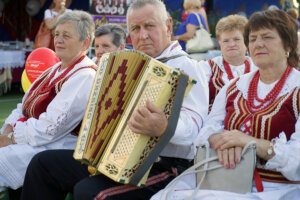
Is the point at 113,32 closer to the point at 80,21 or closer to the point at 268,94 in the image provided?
the point at 80,21

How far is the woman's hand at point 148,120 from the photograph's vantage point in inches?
81.0

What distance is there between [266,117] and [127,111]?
732 millimetres

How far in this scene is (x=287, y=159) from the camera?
6.93 ft

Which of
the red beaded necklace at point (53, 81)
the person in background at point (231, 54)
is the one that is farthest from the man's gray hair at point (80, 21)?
the person in background at point (231, 54)

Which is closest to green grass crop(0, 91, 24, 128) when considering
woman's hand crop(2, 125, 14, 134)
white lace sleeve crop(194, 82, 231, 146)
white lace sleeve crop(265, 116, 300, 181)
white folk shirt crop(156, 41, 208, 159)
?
woman's hand crop(2, 125, 14, 134)

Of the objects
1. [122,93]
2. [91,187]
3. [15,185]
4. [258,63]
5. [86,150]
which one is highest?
[258,63]

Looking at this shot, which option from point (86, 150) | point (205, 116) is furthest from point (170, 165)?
point (86, 150)

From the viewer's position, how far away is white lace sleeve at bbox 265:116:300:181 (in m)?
2.10

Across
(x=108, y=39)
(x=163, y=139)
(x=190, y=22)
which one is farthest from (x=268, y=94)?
(x=190, y=22)

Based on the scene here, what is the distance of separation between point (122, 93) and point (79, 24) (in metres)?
1.38

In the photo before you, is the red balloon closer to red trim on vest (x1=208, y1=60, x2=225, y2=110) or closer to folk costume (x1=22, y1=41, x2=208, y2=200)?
red trim on vest (x1=208, y1=60, x2=225, y2=110)

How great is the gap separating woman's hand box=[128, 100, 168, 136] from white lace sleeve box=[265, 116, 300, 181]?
58 centimetres

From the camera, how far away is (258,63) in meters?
2.40

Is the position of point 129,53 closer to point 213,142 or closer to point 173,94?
point 173,94
